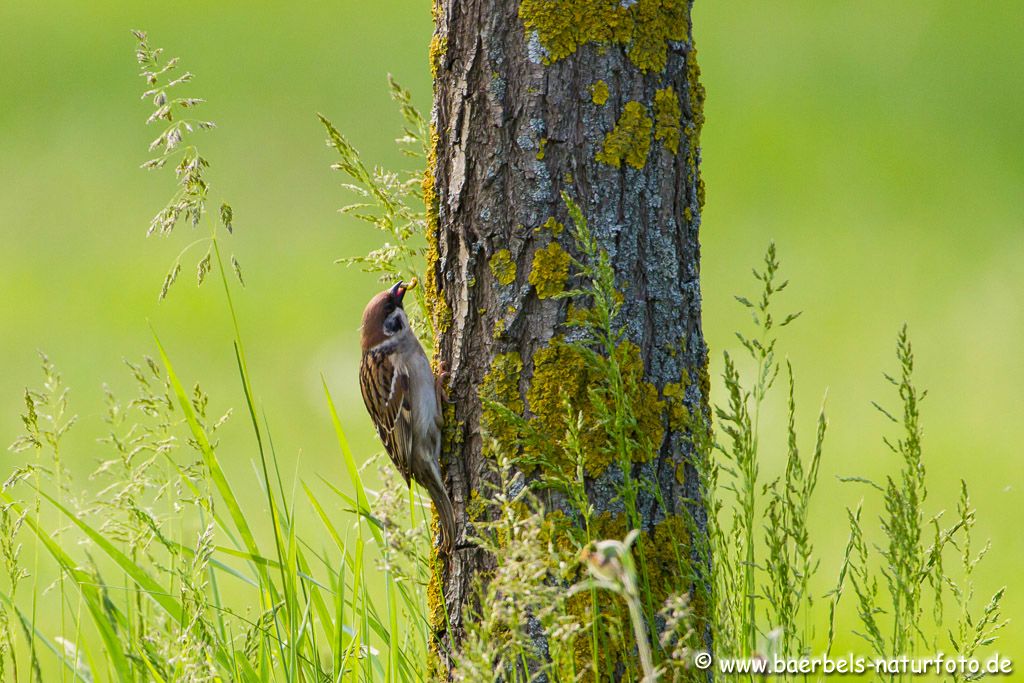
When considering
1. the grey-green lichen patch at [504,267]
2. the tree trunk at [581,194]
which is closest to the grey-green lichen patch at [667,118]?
the tree trunk at [581,194]

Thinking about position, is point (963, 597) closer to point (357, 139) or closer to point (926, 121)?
point (926, 121)

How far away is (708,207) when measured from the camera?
408 inches

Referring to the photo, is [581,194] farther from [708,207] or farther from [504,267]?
[708,207]

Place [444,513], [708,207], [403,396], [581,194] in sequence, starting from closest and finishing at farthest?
[581,194] < [444,513] < [403,396] < [708,207]

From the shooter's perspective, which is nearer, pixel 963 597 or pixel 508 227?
pixel 963 597

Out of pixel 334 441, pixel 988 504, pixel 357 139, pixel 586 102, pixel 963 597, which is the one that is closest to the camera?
pixel 963 597

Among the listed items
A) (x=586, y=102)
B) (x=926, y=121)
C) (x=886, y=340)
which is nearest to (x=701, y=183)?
(x=586, y=102)

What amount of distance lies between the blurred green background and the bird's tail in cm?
353

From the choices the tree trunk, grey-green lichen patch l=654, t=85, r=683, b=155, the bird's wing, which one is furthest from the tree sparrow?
grey-green lichen patch l=654, t=85, r=683, b=155

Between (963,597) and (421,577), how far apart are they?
4.35 feet

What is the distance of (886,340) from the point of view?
27.5ft

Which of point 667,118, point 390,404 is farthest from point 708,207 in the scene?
point 667,118

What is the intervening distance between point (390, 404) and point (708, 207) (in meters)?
7.26

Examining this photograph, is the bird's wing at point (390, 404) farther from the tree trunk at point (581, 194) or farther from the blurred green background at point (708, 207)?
the blurred green background at point (708, 207)
